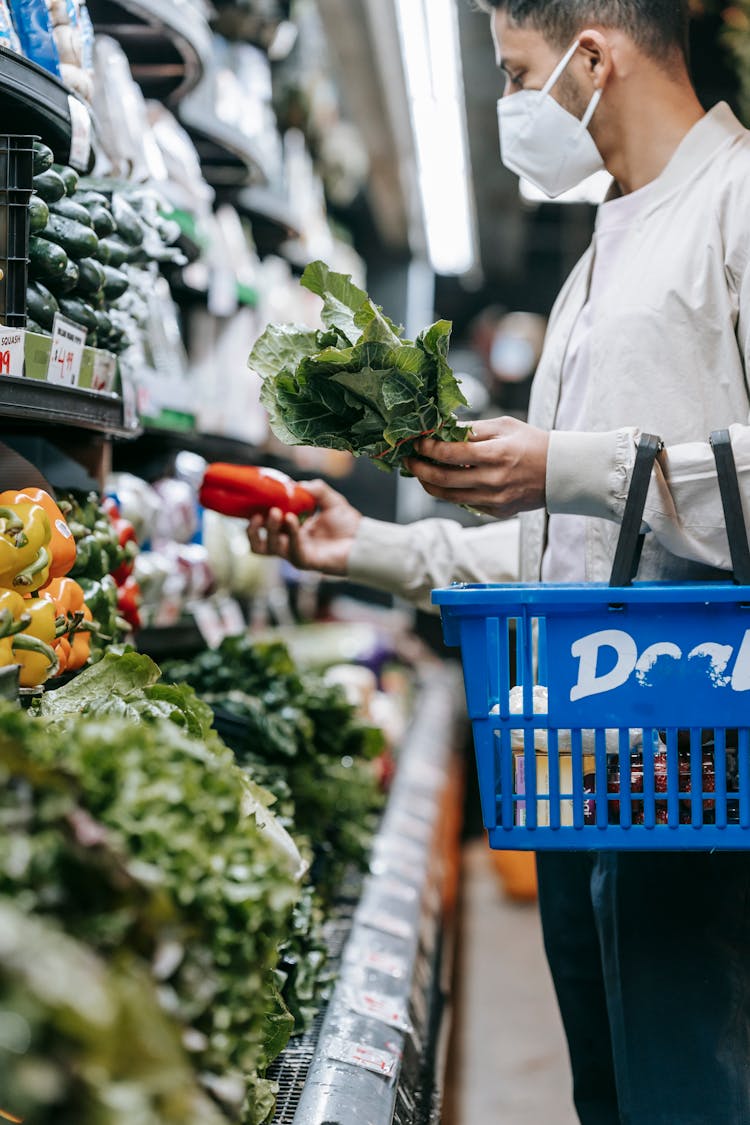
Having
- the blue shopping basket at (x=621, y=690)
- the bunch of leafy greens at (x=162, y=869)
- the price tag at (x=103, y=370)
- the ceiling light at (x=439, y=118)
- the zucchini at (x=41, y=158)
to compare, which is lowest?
the bunch of leafy greens at (x=162, y=869)

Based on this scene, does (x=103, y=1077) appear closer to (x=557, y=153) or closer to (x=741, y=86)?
(x=557, y=153)

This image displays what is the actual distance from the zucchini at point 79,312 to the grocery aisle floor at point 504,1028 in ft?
6.00

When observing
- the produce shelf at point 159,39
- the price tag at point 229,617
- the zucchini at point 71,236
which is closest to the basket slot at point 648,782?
the zucchini at point 71,236

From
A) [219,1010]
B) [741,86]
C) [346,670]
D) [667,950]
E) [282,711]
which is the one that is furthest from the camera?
[346,670]

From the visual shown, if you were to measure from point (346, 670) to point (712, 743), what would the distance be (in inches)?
127

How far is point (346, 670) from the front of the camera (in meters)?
4.74

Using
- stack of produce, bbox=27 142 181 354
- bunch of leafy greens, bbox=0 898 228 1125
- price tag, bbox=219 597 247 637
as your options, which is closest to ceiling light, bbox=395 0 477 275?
price tag, bbox=219 597 247 637

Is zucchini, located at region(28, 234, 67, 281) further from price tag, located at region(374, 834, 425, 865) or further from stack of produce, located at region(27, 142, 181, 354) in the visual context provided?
price tag, located at region(374, 834, 425, 865)

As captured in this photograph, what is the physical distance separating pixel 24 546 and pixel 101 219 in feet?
2.27

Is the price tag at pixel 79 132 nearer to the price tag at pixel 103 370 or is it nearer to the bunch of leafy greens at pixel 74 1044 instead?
the price tag at pixel 103 370

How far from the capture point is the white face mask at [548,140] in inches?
78.8

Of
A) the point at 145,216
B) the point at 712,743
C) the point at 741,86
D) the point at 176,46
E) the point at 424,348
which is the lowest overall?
the point at 712,743

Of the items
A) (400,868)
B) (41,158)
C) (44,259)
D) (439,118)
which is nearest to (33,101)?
(41,158)

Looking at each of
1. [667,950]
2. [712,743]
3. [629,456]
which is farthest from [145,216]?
[667,950]
